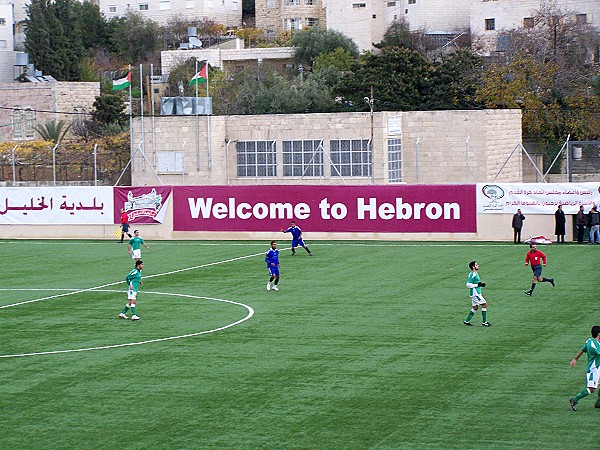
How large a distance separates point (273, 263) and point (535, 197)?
59.9 ft

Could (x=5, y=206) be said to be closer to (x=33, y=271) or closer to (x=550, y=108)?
(x=33, y=271)

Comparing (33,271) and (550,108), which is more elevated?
(550,108)

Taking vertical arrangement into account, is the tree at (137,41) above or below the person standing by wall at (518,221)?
above

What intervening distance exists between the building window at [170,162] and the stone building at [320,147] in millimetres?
53

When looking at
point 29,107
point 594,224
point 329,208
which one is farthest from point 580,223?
point 29,107

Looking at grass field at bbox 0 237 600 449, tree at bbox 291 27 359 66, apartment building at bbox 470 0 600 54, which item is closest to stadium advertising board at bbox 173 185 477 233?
grass field at bbox 0 237 600 449

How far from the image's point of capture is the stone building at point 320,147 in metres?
59.3

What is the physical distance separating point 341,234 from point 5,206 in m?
17.5

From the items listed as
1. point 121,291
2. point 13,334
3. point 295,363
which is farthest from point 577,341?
point 121,291

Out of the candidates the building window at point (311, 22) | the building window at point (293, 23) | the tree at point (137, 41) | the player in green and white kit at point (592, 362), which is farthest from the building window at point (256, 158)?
the building window at point (311, 22)

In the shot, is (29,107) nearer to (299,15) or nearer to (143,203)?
(143,203)

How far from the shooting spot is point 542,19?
88.9m

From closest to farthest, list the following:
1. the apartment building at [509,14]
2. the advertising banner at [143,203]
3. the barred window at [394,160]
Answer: the advertising banner at [143,203], the barred window at [394,160], the apartment building at [509,14]

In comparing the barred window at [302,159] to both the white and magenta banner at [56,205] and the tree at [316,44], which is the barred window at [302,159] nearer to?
the white and magenta banner at [56,205]
